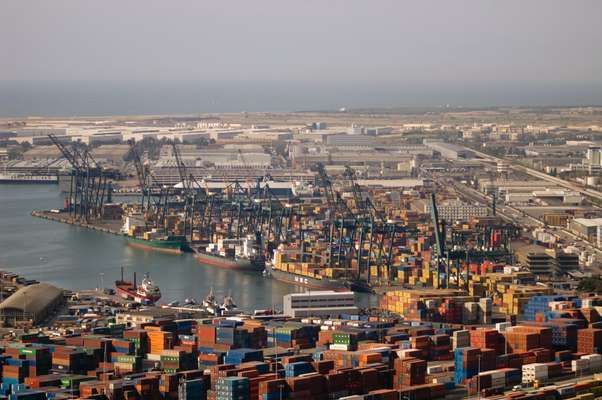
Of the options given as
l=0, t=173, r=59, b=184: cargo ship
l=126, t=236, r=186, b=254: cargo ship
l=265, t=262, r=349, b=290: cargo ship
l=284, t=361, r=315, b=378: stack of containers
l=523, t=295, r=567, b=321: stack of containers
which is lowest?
l=0, t=173, r=59, b=184: cargo ship

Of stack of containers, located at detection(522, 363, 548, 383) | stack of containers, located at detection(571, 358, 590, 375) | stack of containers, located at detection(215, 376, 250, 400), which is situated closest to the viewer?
stack of containers, located at detection(215, 376, 250, 400)

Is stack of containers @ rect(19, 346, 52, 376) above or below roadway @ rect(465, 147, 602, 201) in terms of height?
above

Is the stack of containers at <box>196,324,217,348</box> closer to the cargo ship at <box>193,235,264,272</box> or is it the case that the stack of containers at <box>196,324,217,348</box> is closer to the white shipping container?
the white shipping container

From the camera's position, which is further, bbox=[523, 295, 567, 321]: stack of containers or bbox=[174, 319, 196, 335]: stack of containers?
bbox=[523, 295, 567, 321]: stack of containers

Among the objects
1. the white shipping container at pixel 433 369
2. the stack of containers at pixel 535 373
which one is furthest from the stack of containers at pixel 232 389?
the stack of containers at pixel 535 373

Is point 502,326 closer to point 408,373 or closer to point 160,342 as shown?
point 408,373

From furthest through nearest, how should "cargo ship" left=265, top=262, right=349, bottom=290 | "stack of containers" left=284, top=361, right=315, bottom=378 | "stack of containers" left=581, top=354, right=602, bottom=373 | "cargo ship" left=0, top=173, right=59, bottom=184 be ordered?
1. "cargo ship" left=0, top=173, right=59, bottom=184
2. "cargo ship" left=265, top=262, right=349, bottom=290
3. "stack of containers" left=581, top=354, right=602, bottom=373
4. "stack of containers" left=284, top=361, right=315, bottom=378

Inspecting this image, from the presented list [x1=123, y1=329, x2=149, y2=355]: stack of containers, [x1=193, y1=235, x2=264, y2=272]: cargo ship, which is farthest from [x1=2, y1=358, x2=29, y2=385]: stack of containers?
[x1=193, y1=235, x2=264, y2=272]: cargo ship

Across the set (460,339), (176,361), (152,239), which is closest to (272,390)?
(176,361)
